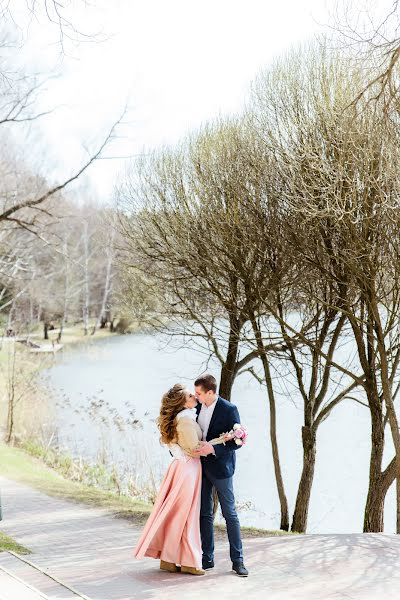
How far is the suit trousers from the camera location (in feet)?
25.9

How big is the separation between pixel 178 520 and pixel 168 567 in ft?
1.77

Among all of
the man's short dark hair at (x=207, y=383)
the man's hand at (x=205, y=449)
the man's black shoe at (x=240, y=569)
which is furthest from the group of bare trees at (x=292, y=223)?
the man's black shoe at (x=240, y=569)

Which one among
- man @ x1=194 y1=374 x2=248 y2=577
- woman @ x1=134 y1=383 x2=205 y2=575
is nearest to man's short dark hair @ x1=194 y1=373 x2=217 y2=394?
man @ x1=194 y1=374 x2=248 y2=577

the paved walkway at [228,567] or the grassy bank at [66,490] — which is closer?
the paved walkway at [228,567]

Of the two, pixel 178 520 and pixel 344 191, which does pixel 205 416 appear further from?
pixel 344 191

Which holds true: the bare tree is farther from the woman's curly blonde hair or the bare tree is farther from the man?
the woman's curly blonde hair

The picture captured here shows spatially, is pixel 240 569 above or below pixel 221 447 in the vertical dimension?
below

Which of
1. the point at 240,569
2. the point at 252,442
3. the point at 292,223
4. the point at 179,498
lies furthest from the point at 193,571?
the point at 252,442

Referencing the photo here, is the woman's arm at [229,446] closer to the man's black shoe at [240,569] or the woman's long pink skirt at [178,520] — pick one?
the woman's long pink skirt at [178,520]

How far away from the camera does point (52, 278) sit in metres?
53.1

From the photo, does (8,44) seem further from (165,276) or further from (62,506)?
(62,506)

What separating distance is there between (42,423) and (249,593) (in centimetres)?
1885

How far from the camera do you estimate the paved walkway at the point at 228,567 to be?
7.36m

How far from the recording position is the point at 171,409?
7.93 m
